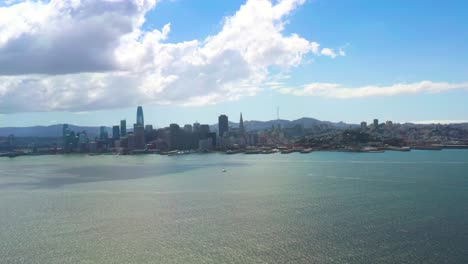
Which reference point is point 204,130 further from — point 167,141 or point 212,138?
point 167,141

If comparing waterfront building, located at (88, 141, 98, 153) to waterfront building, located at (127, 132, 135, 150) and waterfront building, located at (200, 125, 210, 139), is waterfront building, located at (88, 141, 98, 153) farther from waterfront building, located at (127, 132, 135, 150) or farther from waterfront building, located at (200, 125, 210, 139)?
waterfront building, located at (200, 125, 210, 139)

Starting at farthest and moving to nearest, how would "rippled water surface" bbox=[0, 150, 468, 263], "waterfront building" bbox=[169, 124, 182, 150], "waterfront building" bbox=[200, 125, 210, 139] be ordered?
"waterfront building" bbox=[200, 125, 210, 139]
"waterfront building" bbox=[169, 124, 182, 150]
"rippled water surface" bbox=[0, 150, 468, 263]

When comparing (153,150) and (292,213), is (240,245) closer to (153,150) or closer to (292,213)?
(292,213)

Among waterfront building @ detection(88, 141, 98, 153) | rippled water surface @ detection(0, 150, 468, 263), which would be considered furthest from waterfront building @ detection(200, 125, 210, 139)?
rippled water surface @ detection(0, 150, 468, 263)

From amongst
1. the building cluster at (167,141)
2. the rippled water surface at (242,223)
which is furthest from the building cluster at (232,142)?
the rippled water surface at (242,223)

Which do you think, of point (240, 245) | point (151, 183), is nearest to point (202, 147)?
point (151, 183)

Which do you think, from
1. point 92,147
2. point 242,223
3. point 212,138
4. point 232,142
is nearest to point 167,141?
point 212,138

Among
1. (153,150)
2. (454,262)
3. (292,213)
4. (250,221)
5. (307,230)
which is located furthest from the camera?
(153,150)

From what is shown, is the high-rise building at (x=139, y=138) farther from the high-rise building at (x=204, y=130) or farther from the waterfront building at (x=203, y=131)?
the high-rise building at (x=204, y=130)

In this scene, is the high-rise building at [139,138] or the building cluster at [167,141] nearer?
the building cluster at [167,141]
